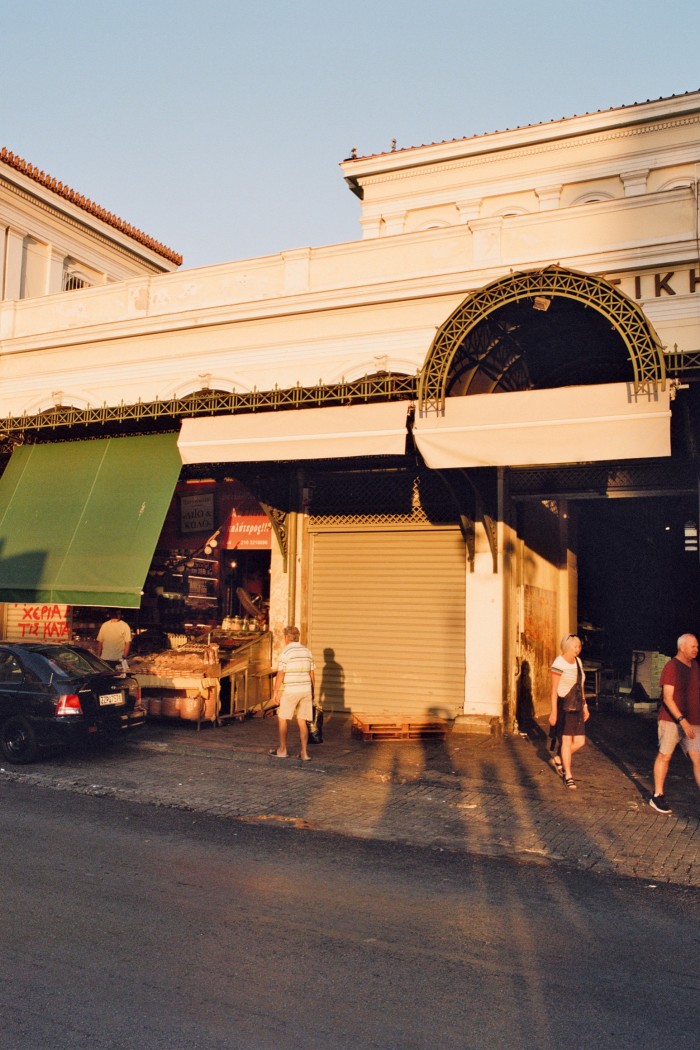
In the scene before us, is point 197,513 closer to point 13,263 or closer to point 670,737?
point 670,737

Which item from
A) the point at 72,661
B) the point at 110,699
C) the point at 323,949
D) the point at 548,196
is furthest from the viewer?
the point at 548,196

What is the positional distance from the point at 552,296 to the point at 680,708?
4.94 metres

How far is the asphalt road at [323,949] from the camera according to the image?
4.11m

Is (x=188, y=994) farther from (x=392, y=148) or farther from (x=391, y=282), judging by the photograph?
(x=392, y=148)

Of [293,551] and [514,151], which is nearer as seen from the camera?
[293,551]

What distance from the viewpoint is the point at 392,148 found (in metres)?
25.8

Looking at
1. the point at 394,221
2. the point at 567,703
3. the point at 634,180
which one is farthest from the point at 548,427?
the point at 394,221

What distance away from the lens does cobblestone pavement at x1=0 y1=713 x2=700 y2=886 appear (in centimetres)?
794

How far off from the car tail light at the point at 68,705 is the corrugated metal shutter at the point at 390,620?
5.67 metres

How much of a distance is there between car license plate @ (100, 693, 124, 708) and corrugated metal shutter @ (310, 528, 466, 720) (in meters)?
4.90

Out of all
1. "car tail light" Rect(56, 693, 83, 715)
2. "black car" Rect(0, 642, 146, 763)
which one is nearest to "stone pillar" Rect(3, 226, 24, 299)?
"black car" Rect(0, 642, 146, 763)

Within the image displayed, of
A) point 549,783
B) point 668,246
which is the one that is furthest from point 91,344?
point 549,783

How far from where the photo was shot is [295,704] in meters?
11.4

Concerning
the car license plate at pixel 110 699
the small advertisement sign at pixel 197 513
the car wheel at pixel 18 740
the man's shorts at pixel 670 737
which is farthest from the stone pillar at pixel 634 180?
the car wheel at pixel 18 740
